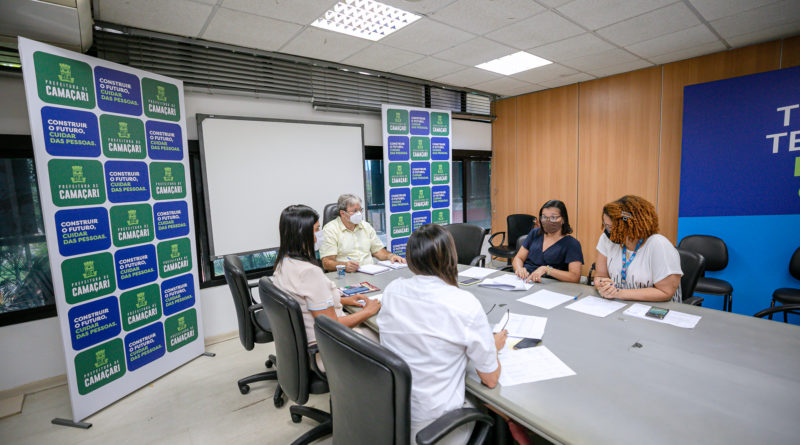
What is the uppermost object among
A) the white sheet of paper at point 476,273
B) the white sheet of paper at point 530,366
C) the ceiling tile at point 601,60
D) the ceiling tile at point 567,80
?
the ceiling tile at point 567,80

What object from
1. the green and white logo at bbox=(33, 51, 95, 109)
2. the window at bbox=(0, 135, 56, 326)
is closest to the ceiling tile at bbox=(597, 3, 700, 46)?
the green and white logo at bbox=(33, 51, 95, 109)

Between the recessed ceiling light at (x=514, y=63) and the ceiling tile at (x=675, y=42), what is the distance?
2.79ft

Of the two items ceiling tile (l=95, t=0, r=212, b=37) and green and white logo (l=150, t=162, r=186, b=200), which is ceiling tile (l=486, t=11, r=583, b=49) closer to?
ceiling tile (l=95, t=0, r=212, b=37)

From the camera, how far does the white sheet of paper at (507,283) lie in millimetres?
2338

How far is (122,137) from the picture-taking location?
2.56 metres

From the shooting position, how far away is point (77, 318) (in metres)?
2.32

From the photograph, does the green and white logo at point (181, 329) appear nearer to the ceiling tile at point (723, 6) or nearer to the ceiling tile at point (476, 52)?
the ceiling tile at point (476, 52)

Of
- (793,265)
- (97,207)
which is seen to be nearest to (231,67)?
(97,207)

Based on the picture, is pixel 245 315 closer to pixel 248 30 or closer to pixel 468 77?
pixel 248 30

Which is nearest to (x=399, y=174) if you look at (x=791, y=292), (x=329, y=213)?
(x=329, y=213)

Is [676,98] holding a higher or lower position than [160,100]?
higher

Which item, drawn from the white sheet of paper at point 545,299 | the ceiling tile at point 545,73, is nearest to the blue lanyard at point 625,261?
the white sheet of paper at point 545,299

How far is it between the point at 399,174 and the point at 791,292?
12.8 ft

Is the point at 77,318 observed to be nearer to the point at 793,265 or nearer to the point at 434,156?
the point at 434,156
